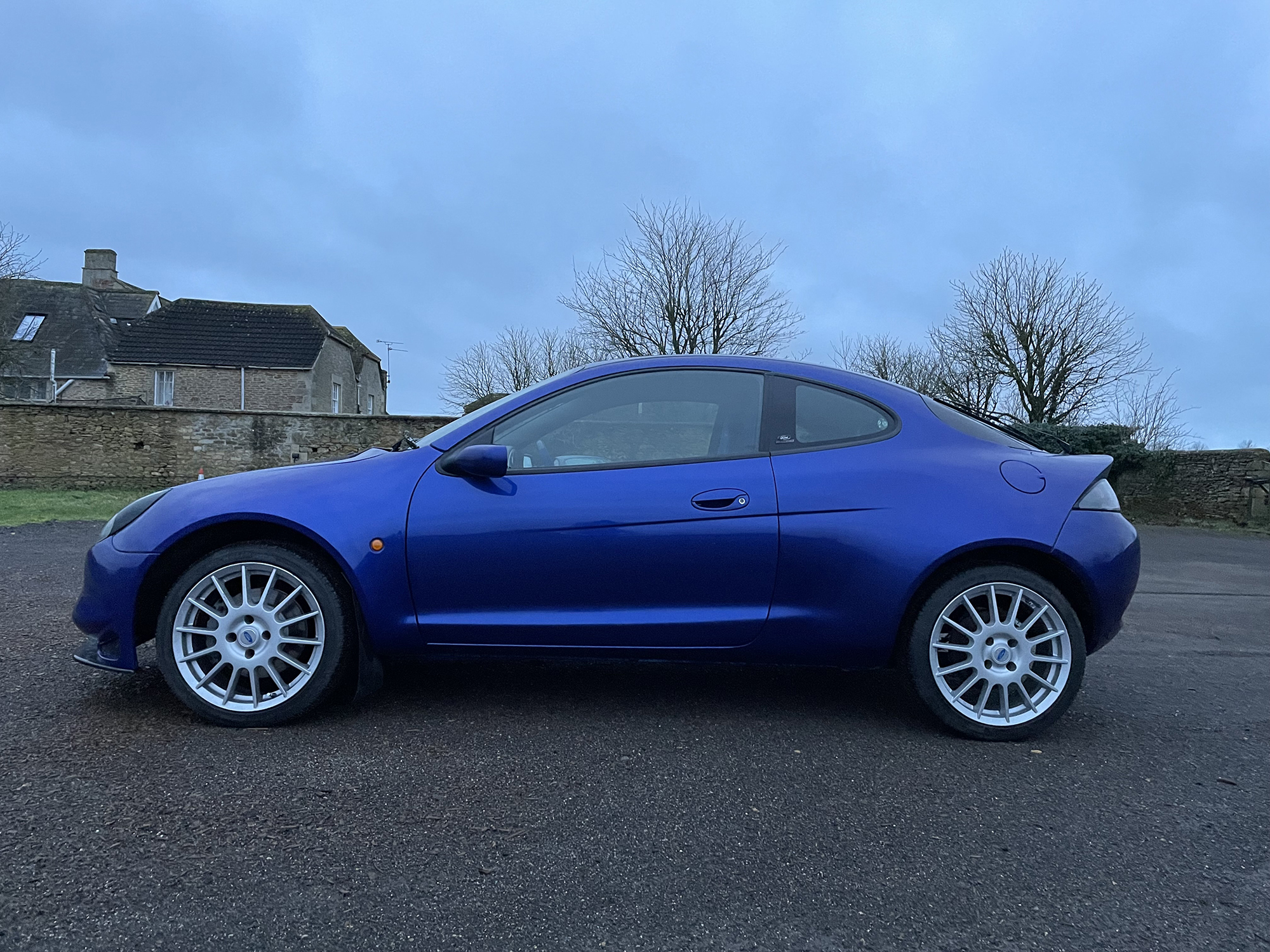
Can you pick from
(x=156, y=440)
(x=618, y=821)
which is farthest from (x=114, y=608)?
(x=156, y=440)

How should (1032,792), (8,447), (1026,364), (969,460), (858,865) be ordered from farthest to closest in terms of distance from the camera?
1. (1026,364)
2. (8,447)
3. (969,460)
4. (1032,792)
5. (858,865)

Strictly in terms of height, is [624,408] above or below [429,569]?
above

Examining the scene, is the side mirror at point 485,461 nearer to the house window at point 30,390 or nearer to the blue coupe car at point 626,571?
the blue coupe car at point 626,571

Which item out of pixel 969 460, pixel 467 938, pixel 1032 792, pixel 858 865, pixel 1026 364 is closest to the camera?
pixel 467 938

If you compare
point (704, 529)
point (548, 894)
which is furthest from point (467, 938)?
point (704, 529)

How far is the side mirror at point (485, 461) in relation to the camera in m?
A: 3.20

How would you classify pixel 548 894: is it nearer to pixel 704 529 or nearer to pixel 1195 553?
pixel 704 529

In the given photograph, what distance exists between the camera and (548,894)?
6.70ft

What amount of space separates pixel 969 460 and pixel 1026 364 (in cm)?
3102

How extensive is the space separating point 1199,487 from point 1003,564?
18945mm

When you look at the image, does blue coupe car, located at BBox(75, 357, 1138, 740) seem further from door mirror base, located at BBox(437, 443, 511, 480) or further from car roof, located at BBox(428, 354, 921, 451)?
car roof, located at BBox(428, 354, 921, 451)

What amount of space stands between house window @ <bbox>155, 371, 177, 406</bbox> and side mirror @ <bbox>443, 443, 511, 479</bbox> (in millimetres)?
34571

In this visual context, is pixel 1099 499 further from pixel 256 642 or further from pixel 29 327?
pixel 29 327

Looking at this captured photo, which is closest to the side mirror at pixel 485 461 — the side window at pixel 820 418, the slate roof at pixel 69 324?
the side window at pixel 820 418
